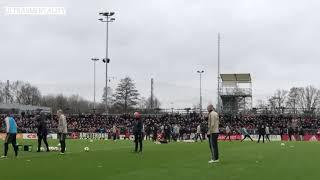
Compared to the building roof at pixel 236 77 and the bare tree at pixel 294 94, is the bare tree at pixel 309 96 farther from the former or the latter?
the building roof at pixel 236 77

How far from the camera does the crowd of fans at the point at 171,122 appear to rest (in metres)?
71.4

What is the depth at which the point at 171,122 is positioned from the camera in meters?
76.1

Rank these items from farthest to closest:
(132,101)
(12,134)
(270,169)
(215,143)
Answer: (132,101) < (12,134) < (215,143) < (270,169)

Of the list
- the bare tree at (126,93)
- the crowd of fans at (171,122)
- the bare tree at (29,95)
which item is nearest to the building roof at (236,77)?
the crowd of fans at (171,122)

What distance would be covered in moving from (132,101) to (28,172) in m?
127

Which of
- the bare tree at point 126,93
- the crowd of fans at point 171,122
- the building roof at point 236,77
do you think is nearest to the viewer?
the crowd of fans at point 171,122

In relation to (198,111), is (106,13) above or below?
above

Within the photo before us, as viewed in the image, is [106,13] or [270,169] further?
[106,13]

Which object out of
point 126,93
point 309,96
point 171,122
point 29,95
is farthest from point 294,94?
point 171,122

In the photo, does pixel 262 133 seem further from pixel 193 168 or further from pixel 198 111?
pixel 198 111

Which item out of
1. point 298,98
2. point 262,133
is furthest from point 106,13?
point 298,98

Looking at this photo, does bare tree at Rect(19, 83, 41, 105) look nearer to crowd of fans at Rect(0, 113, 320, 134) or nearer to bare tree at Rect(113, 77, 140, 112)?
bare tree at Rect(113, 77, 140, 112)

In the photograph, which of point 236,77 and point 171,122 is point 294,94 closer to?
point 236,77

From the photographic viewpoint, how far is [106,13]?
73.6 metres
